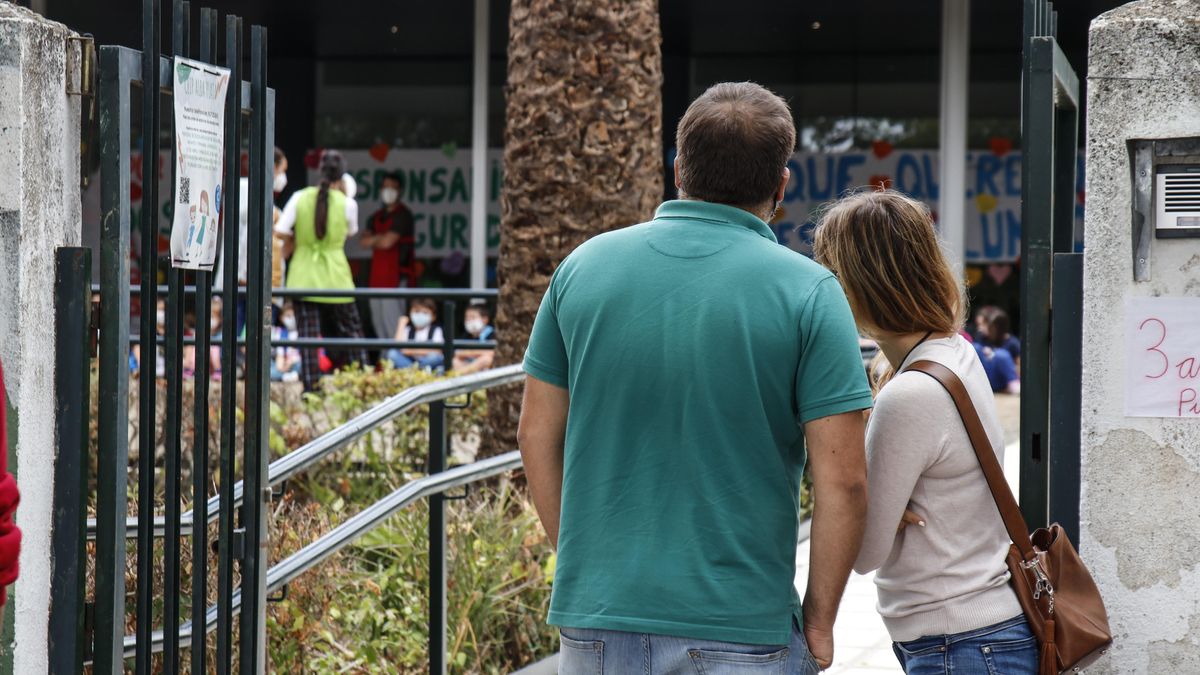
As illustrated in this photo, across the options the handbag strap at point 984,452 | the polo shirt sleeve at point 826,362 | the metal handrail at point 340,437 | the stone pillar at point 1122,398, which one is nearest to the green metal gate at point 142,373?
the metal handrail at point 340,437

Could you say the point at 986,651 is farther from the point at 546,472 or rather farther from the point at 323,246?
the point at 323,246

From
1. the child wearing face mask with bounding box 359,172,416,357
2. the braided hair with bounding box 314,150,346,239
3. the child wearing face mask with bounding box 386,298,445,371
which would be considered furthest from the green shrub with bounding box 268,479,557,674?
the child wearing face mask with bounding box 359,172,416,357

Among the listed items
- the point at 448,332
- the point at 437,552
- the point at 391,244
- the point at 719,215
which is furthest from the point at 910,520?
the point at 391,244

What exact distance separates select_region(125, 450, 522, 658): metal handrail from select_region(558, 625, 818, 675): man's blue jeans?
162 centimetres

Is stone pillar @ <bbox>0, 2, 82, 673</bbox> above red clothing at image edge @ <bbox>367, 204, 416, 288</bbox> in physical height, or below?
below

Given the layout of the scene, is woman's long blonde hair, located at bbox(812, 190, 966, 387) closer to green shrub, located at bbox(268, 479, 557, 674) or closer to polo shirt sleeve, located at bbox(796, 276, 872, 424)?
polo shirt sleeve, located at bbox(796, 276, 872, 424)

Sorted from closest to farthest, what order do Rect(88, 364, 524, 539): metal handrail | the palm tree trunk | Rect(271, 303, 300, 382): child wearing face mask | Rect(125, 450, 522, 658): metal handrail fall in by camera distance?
1. Rect(125, 450, 522, 658): metal handrail
2. Rect(88, 364, 524, 539): metal handrail
3. the palm tree trunk
4. Rect(271, 303, 300, 382): child wearing face mask

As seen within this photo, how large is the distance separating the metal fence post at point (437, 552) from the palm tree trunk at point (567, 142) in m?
2.38

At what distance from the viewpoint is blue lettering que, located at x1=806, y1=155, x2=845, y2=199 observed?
59.1ft

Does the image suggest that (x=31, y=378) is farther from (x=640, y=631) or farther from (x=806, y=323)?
(x=806, y=323)

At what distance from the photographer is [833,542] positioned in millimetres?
2420

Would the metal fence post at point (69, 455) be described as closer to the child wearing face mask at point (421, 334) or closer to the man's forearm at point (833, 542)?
the man's forearm at point (833, 542)

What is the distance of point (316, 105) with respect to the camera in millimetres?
18344

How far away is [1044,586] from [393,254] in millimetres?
15693
